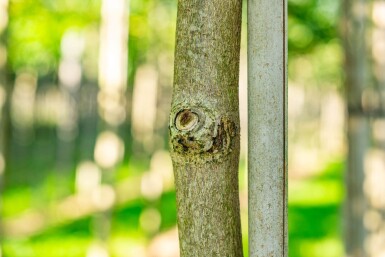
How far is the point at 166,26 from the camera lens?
13.2 meters

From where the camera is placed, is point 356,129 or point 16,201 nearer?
point 356,129

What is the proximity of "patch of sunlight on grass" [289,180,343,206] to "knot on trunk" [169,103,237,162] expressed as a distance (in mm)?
15919

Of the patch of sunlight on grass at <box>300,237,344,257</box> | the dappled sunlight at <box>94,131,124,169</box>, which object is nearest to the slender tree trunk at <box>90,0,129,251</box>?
the dappled sunlight at <box>94,131,124,169</box>

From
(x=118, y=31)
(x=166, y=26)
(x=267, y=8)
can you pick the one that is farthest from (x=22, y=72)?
(x=267, y=8)

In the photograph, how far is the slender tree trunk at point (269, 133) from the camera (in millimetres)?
1164

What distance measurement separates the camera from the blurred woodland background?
534cm

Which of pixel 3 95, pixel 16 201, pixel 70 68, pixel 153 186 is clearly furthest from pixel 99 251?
pixel 16 201

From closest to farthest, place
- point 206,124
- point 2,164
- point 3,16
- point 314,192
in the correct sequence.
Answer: point 206,124
point 3,16
point 2,164
point 314,192

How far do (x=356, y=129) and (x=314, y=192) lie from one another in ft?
51.3

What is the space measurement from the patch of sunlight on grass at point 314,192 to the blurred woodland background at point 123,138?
0.13 feet

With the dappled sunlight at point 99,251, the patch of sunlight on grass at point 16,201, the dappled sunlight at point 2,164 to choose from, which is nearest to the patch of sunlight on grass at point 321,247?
the dappled sunlight at point 99,251

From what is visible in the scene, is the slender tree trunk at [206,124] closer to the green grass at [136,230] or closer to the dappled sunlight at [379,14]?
the dappled sunlight at [379,14]

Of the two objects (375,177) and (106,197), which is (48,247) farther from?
(375,177)

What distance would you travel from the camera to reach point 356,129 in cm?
409
